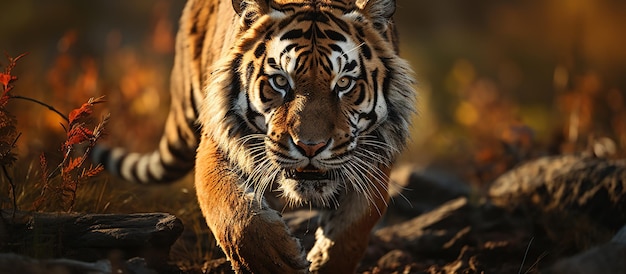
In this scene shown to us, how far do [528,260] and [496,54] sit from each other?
10.0 meters

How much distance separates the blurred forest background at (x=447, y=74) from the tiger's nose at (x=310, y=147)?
1.30 m

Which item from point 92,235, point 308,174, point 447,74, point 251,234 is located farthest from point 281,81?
point 447,74

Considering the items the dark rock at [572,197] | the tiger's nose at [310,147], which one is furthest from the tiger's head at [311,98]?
the dark rock at [572,197]

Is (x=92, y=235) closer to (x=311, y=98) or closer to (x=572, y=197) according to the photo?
(x=311, y=98)

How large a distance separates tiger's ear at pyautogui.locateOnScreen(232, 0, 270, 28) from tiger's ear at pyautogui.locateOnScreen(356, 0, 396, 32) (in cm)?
46

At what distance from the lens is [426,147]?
923 cm

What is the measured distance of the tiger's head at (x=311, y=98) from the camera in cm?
372

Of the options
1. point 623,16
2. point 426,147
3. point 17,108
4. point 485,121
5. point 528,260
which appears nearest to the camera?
point 528,260

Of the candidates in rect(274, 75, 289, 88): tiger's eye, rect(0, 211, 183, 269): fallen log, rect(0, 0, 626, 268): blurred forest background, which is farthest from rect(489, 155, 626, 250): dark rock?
rect(0, 211, 183, 269): fallen log

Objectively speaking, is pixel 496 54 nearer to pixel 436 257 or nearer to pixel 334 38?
pixel 436 257

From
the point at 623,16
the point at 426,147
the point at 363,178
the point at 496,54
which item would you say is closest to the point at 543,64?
the point at 496,54

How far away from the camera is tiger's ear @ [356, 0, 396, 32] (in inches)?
165

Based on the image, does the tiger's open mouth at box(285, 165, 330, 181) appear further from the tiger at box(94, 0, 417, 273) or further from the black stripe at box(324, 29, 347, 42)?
the black stripe at box(324, 29, 347, 42)

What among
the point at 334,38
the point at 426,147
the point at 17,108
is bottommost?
the point at 426,147
